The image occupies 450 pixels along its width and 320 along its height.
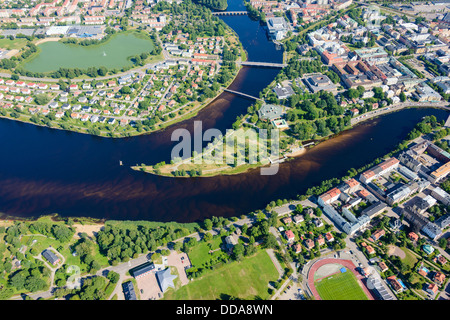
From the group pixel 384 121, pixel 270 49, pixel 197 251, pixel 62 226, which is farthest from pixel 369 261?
pixel 270 49

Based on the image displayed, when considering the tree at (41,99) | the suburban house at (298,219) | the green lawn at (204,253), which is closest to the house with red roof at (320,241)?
the suburban house at (298,219)

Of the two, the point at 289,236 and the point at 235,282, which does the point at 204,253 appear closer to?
the point at 235,282

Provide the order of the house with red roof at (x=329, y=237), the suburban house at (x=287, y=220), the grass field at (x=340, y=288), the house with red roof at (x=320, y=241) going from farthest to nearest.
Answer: the suburban house at (x=287, y=220)
the house with red roof at (x=329, y=237)
the house with red roof at (x=320, y=241)
the grass field at (x=340, y=288)

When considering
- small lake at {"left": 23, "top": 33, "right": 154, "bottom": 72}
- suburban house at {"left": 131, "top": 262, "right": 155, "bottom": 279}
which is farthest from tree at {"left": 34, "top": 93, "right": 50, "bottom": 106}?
suburban house at {"left": 131, "top": 262, "right": 155, "bottom": 279}

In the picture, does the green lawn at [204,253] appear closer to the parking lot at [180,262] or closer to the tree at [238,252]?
the parking lot at [180,262]

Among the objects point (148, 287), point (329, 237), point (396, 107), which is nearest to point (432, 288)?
point (329, 237)

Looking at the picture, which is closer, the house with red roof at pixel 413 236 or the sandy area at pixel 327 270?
the sandy area at pixel 327 270

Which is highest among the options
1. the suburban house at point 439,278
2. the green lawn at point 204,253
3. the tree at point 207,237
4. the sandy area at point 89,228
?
the suburban house at point 439,278

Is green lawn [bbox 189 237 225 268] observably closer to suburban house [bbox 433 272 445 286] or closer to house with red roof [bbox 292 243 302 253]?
house with red roof [bbox 292 243 302 253]
